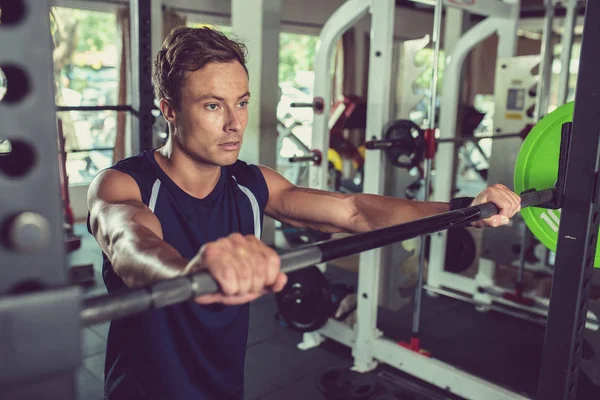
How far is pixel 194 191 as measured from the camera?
1259 millimetres

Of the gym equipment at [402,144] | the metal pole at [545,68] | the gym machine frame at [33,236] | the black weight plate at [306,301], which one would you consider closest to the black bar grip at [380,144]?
the gym equipment at [402,144]

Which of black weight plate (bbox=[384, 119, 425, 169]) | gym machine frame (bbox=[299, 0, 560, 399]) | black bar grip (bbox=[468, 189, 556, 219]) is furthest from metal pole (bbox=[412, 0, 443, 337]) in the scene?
black bar grip (bbox=[468, 189, 556, 219])

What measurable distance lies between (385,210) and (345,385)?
1.24m

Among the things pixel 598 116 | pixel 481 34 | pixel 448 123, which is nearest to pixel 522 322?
pixel 448 123

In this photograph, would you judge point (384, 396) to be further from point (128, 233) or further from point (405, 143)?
point (128, 233)

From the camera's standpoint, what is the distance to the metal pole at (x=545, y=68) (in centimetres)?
295

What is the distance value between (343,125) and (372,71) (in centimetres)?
184

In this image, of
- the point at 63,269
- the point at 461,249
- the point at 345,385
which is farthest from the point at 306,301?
the point at 63,269

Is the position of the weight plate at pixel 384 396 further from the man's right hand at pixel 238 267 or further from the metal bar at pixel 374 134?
the man's right hand at pixel 238 267

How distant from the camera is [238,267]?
1.96ft

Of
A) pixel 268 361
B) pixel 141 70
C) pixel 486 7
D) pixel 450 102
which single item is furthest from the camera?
pixel 450 102

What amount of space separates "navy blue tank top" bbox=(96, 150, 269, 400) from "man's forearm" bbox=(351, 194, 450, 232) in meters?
0.37

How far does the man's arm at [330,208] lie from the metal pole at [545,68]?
1.99 meters

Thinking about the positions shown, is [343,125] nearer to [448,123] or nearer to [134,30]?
[448,123]
